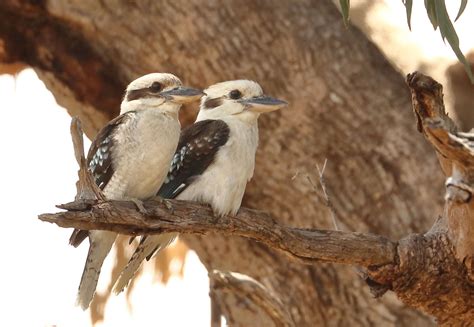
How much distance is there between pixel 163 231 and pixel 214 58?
217 cm

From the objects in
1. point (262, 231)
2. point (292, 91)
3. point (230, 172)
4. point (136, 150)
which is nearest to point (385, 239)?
point (262, 231)

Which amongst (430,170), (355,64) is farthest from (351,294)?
(355,64)

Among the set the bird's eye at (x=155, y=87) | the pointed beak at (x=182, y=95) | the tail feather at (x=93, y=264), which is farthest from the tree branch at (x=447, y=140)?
the tail feather at (x=93, y=264)

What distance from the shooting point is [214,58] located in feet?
18.9

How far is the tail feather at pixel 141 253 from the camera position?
4.14m

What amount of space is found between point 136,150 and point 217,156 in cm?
34

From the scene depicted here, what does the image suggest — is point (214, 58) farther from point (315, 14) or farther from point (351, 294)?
point (351, 294)

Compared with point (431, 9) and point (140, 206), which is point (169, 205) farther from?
point (431, 9)

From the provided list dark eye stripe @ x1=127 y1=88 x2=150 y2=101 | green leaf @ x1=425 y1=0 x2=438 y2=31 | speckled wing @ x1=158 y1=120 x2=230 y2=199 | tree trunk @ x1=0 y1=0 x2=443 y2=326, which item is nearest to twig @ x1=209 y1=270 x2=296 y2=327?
speckled wing @ x1=158 y1=120 x2=230 y2=199

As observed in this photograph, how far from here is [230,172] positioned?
4.12 metres

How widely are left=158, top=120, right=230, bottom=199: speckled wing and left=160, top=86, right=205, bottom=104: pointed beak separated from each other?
0.20m

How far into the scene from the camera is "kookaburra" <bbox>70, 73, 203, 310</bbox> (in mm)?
3881

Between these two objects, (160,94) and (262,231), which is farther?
(160,94)

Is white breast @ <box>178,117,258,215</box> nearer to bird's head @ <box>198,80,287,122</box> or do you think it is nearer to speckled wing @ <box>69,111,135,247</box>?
bird's head @ <box>198,80,287,122</box>
